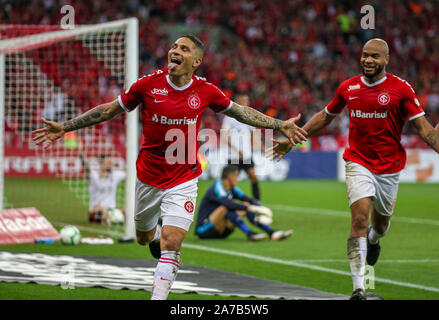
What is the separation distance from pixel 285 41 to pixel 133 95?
3071 cm

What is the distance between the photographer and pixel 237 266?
10086 mm

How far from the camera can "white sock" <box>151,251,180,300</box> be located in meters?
6.46

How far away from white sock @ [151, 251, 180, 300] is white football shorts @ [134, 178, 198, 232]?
0.36 meters

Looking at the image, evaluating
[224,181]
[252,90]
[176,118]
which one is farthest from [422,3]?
[176,118]

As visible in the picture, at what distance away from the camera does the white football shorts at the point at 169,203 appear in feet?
22.8

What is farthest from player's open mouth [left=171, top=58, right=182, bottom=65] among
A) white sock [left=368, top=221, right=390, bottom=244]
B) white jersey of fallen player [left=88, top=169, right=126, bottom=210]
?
white jersey of fallen player [left=88, top=169, right=126, bottom=210]

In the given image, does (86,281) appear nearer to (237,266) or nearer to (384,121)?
(237,266)

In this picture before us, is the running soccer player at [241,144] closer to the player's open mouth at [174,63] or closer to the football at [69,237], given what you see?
the football at [69,237]

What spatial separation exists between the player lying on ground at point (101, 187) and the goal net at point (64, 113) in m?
0.18

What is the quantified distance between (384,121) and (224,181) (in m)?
5.05

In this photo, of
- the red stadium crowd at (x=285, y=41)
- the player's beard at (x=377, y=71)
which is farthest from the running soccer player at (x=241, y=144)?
the red stadium crowd at (x=285, y=41)

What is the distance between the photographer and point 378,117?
7996 mm

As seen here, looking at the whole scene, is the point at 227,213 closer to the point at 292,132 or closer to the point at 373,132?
the point at 373,132

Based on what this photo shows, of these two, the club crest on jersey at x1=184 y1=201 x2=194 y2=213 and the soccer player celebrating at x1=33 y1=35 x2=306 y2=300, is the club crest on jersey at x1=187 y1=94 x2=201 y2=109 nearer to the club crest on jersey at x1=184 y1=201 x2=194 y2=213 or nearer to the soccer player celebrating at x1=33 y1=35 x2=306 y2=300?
the soccer player celebrating at x1=33 y1=35 x2=306 y2=300
